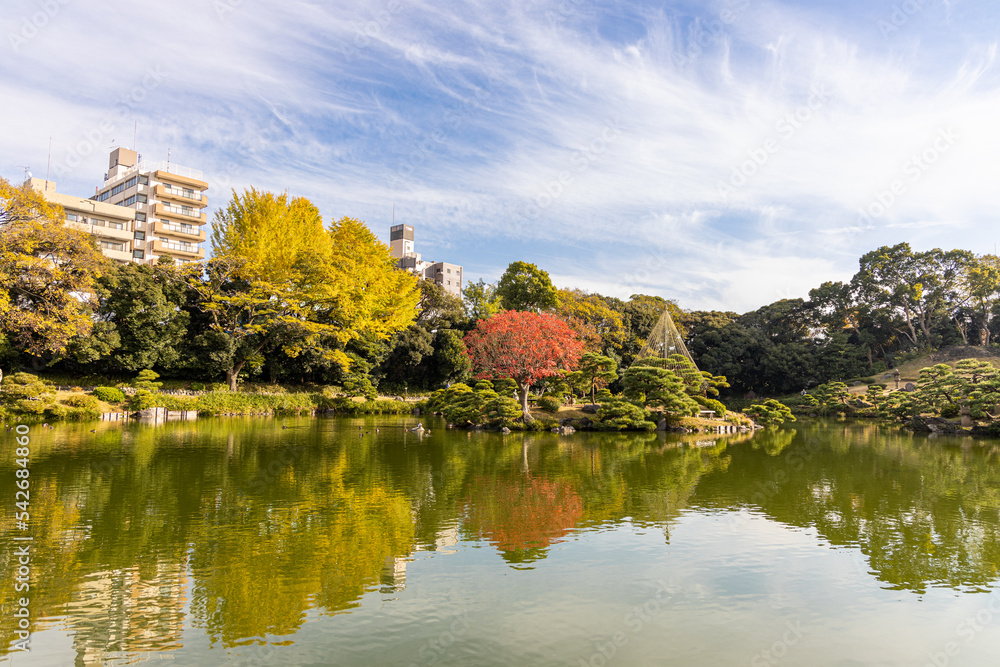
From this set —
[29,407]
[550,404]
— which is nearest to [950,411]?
[550,404]

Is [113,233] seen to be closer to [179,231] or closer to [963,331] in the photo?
[179,231]

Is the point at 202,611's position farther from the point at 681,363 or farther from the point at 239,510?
the point at 681,363

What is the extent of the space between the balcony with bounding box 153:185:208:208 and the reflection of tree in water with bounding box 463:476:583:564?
1860 inches

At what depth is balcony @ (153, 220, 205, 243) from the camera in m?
46.5

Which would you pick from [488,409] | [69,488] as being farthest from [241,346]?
[69,488]

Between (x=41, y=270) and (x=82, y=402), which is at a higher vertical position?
(x=41, y=270)

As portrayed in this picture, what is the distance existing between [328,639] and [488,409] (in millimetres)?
18407

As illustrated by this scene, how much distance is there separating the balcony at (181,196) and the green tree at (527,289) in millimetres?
28590

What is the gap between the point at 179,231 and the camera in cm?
4778

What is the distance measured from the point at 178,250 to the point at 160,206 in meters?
3.77

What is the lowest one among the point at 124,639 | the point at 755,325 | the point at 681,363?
the point at 124,639

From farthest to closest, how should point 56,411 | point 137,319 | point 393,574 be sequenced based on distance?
point 137,319, point 56,411, point 393,574

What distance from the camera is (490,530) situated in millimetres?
7691

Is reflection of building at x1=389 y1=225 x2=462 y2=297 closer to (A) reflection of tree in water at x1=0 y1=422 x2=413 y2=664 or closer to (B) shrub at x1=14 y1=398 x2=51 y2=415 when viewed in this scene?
(B) shrub at x1=14 y1=398 x2=51 y2=415
